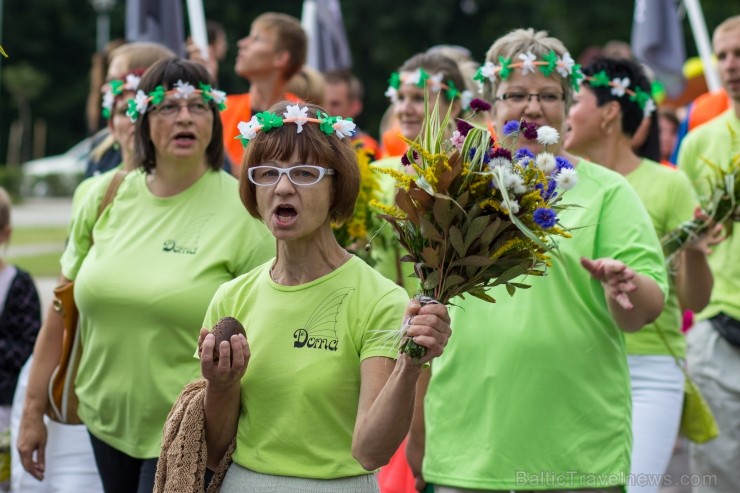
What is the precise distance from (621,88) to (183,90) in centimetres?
227

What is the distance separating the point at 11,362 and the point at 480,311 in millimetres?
3248

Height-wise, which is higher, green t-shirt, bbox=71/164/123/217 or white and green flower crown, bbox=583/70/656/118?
white and green flower crown, bbox=583/70/656/118

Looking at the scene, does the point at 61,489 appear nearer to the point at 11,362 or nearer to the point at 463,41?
the point at 11,362

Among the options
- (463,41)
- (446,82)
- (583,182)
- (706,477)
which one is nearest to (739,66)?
(446,82)

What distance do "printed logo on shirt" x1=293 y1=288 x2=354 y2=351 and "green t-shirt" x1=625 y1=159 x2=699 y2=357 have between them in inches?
105

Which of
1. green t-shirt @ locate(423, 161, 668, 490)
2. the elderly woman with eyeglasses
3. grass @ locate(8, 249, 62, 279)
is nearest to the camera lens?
the elderly woman with eyeglasses

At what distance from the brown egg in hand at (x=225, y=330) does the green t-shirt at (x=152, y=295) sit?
1200 mm

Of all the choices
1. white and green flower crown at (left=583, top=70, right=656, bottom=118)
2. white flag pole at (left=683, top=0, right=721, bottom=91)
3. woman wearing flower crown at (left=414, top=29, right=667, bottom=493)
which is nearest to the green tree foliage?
white flag pole at (left=683, top=0, right=721, bottom=91)

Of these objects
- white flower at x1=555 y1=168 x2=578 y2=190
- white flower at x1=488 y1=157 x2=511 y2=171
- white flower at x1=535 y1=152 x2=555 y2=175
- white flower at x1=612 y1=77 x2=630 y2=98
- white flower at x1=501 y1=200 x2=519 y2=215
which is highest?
white flower at x1=488 y1=157 x2=511 y2=171

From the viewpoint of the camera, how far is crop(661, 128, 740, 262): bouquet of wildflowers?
19.6 ft

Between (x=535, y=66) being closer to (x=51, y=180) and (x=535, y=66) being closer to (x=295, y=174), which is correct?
(x=295, y=174)

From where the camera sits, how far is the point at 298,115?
13.1 ft

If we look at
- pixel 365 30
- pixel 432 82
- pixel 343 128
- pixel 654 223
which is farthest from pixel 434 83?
pixel 365 30

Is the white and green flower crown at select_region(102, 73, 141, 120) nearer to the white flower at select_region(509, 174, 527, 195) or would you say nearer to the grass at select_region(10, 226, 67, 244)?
the white flower at select_region(509, 174, 527, 195)
